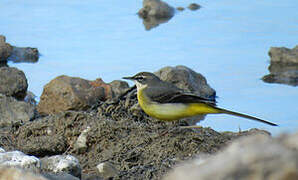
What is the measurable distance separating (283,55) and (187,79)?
262 cm

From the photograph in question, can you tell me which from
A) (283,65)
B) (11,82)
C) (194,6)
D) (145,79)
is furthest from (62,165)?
(194,6)

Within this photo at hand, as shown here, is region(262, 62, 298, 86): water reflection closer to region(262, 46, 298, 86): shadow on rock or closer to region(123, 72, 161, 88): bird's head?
region(262, 46, 298, 86): shadow on rock

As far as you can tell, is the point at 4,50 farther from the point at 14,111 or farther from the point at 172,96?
the point at 172,96

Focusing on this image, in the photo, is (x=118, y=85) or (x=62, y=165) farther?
(x=118, y=85)

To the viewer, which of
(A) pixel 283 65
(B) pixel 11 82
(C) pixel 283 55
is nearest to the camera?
(B) pixel 11 82

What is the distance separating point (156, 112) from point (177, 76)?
3437mm

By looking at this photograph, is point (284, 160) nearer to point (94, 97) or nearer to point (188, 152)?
point (188, 152)

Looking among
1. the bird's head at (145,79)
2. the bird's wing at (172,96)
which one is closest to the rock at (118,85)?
the bird's head at (145,79)

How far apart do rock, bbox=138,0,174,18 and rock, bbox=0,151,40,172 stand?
1089 cm

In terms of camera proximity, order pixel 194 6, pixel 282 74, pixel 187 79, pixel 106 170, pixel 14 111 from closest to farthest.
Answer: pixel 106 170
pixel 14 111
pixel 187 79
pixel 282 74
pixel 194 6

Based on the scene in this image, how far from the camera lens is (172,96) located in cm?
743

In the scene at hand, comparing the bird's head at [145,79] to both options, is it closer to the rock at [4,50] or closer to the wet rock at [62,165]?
the wet rock at [62,165]

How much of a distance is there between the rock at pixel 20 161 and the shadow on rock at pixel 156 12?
10.4 meters

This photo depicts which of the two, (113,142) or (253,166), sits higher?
(253,166)
